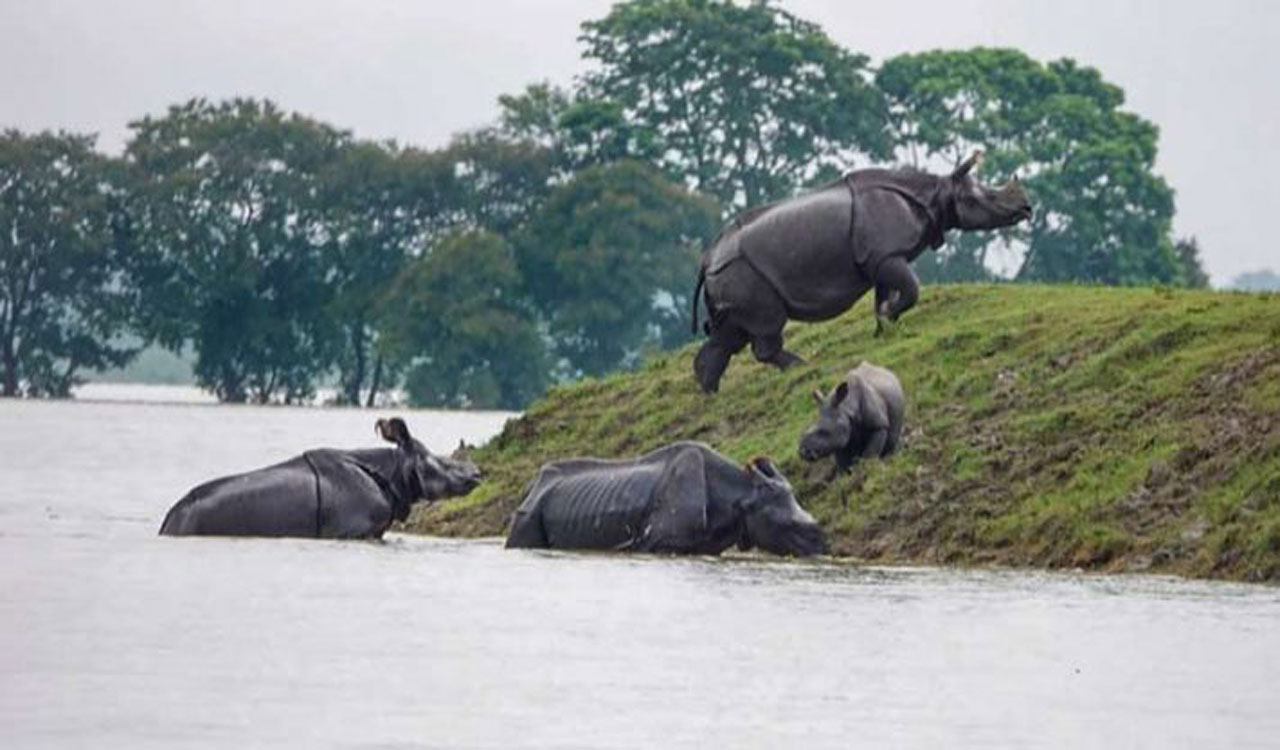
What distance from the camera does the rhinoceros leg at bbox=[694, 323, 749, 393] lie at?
36.9m

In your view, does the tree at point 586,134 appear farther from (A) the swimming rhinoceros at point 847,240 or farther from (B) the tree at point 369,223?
(A) the swimming rhinoceros at point 847,240

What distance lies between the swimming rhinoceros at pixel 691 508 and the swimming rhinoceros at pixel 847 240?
539 cm

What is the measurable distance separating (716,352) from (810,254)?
86.0 inches

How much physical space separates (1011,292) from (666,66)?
232 ft

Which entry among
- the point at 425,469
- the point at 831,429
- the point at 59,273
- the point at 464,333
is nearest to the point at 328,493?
the point at 425,469

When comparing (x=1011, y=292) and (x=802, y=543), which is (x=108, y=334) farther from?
(x=802, y=543)

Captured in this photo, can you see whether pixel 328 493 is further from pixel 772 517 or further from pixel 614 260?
pixel 614 260

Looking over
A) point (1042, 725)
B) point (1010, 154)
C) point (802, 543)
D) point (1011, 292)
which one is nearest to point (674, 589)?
point (802, 543)

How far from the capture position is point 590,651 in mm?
22234

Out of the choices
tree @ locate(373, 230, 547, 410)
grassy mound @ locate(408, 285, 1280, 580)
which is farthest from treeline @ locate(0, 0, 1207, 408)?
grassy mound @ locate(408, 285, 1280, 580)

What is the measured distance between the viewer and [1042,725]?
19.2 metres

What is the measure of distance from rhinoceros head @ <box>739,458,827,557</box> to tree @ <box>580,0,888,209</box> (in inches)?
3090

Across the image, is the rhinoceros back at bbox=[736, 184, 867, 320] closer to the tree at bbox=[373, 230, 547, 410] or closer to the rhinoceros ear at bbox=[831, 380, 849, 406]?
the rhinoceros ear at bbox=[831, 380, 849, 406]

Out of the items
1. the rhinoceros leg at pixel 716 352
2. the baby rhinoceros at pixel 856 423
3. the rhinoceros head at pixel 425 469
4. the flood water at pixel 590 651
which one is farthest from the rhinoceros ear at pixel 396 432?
the rhinoceros leg at pixel 716 352
